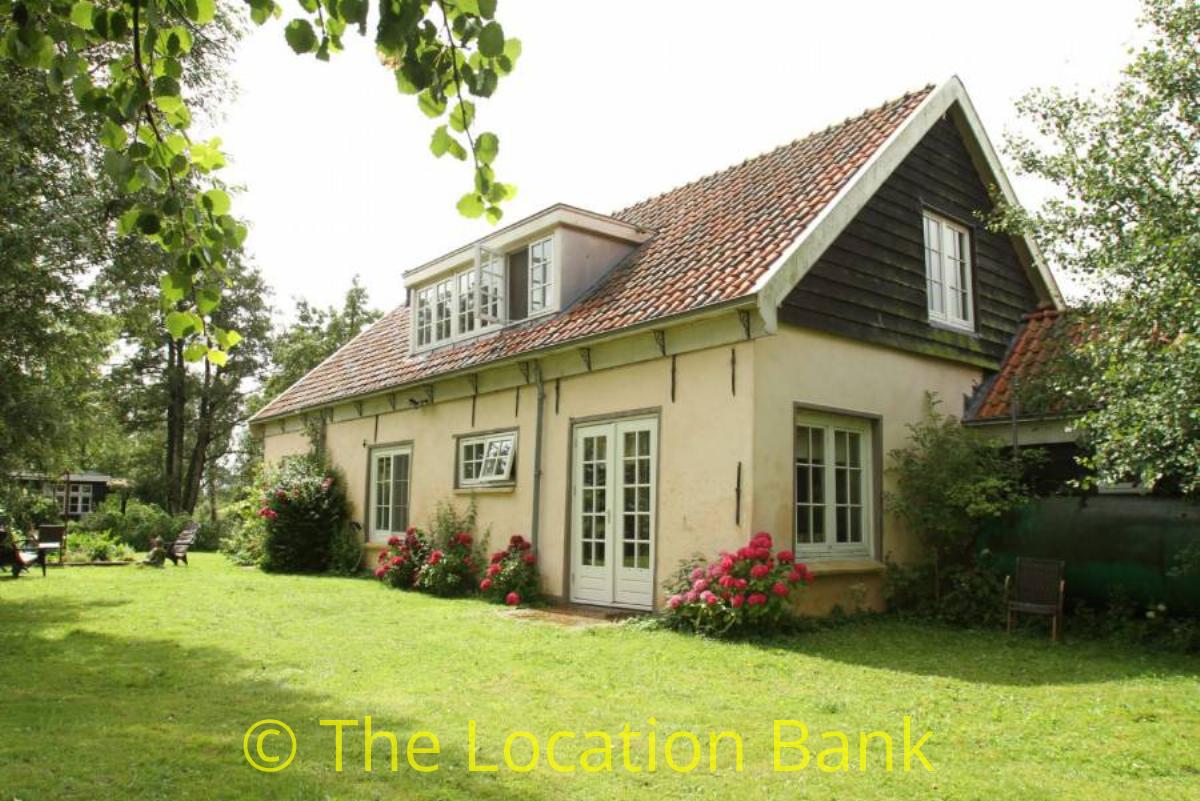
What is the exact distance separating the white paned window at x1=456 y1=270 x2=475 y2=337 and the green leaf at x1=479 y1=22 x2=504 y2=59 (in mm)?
12539

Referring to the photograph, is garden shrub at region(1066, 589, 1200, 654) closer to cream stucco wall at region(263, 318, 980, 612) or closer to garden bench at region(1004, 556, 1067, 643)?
garden bench at region(1004, 556, 1067, 643)

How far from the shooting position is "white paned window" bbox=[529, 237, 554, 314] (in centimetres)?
1352

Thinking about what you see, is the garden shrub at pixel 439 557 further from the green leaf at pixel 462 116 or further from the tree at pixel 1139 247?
the green leaf at pixel 462 116

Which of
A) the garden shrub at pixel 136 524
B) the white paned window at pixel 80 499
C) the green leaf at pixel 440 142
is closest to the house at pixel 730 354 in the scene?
the green leaf at pixel 440 142

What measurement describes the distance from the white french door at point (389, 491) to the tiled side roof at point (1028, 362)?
9.37 metres

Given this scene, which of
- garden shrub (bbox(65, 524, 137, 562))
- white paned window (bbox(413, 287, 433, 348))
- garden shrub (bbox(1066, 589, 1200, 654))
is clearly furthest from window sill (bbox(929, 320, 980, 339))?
garden shrub (bbox(65, 524, 137, 562))

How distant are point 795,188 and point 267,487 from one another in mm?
12440

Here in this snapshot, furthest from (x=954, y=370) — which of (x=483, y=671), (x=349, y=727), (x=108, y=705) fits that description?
(x=108, y=705)

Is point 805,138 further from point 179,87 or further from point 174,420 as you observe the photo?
point 174,420

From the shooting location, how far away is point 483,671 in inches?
281

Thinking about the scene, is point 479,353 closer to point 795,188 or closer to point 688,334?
point 688,334

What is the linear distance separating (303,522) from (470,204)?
15645 mm

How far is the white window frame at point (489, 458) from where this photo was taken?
12953mm

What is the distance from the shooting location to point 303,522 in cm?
1731
